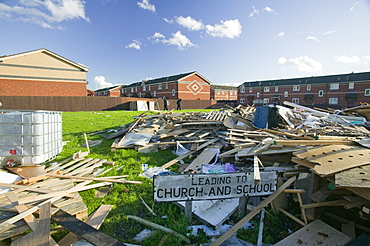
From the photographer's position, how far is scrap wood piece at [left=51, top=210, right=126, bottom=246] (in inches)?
92.0

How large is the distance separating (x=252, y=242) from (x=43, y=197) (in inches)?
132

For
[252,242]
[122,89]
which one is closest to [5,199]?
[252,242]

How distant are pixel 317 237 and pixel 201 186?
5.46 ft

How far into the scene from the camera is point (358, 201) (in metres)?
2.48

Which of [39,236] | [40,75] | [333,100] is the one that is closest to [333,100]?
[333,100]

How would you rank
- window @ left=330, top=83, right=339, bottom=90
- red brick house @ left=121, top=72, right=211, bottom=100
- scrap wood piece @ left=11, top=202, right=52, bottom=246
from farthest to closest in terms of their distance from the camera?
window @ left=330, top=83, right=339, bottom=90
red brick house @ left=121, top=72, right=211, bottom=100
scrap wood piece @ left=11, top=202, right=52, bottom=246

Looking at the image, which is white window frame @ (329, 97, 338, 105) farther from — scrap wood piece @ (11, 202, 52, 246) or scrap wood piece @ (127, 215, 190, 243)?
scrap wood piece @ (11, 202, 52, 246)

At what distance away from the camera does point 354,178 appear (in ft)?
8.24

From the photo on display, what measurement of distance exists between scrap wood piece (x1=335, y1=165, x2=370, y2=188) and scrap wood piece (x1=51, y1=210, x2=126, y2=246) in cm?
282

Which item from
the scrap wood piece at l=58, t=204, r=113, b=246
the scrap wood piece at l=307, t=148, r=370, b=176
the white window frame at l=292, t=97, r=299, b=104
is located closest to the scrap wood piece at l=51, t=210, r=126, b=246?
the scrap wood piece at l=58, t=204, r=113, b=246

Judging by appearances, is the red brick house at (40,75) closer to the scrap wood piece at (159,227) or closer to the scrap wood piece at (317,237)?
the scrap wood piece at (159,227)

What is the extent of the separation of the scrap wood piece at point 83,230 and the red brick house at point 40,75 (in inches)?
1336

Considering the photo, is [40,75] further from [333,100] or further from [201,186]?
[333,100]

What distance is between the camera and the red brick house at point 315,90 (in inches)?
1757
